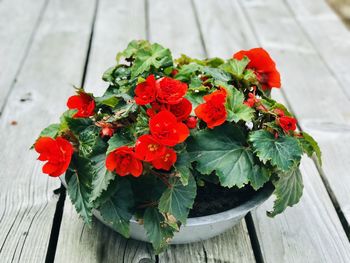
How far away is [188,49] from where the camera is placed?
1899 millimetres

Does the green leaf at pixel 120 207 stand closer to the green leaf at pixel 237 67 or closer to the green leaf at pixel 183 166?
the green leaf at pixel 183 166

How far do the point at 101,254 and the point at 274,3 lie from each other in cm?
169

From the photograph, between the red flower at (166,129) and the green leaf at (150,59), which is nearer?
the red flower at (166,129)

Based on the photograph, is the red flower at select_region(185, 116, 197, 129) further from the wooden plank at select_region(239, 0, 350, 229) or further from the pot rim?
the wooden plank at select_region(239, 0, 350, 229)

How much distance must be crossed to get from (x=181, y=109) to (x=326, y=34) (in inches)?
54.1

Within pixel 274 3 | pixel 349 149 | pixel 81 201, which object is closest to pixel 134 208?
pixel 81 201

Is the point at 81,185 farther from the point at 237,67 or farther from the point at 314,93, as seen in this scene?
the point at 314,93

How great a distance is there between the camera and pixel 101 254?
1.04m

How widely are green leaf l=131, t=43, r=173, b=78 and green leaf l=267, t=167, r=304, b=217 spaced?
13.4 inches

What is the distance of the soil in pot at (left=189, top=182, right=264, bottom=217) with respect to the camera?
1021mm

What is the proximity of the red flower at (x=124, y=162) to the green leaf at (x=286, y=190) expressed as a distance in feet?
0.90

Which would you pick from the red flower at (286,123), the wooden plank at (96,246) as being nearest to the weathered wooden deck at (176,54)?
the wooden plank at (96,246)

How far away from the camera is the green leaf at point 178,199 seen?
87 cm

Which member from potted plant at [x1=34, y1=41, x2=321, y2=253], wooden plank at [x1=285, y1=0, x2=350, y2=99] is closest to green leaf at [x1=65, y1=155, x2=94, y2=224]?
potted plant at [x1=34, y1=41, x2=321, y2=253]
